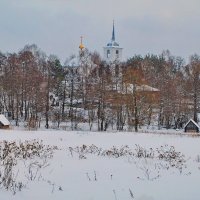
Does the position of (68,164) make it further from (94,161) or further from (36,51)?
(36,51)

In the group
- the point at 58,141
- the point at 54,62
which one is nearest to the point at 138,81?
the point at 54,62

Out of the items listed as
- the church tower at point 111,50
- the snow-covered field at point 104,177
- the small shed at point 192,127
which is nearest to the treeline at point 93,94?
the small shed at point 192,127

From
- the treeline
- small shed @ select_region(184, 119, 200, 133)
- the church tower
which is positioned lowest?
small shed @ select_region(184, 119, 200, 133)

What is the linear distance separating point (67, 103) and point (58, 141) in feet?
133

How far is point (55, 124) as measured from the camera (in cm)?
5069

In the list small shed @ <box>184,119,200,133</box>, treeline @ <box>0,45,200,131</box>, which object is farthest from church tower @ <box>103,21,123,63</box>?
small shed @ <box>184,119,200,133</box>

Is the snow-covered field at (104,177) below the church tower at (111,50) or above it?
below

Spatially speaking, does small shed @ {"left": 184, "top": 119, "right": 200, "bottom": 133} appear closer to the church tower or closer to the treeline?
the treeline

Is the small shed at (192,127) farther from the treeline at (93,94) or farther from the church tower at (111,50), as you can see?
the church tower at (111,50)

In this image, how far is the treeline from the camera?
4597cm

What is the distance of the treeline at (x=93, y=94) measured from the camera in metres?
46.0

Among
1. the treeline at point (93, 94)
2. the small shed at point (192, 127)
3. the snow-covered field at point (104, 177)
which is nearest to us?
the snow-covered field at point (104, 177)

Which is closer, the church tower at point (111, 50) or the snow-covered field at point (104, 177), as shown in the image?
the snow-covered field at point (104, 177)

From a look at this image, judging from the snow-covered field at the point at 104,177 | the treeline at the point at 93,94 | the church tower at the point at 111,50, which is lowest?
the snow-covered field at the point at 104,177
